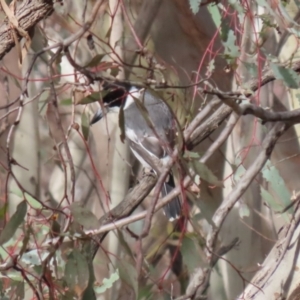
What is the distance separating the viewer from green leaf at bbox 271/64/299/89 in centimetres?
93

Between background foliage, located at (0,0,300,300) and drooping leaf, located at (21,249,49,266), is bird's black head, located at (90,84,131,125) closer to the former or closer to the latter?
background foliage, located at (0,0,300,300)

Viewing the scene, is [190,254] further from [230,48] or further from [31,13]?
[31,13]

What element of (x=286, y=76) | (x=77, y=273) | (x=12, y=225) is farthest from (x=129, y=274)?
(x=286, y=76)

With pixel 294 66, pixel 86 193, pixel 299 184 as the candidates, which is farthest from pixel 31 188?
pixel 294 66

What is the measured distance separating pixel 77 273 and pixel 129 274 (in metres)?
0.10

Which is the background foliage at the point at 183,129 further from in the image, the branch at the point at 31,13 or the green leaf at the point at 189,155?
the green leaf at the point at 189,155

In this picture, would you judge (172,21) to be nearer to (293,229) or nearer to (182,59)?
(182,59)

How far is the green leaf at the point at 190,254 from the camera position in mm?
884

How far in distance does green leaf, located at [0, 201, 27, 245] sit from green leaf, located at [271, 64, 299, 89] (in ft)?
1.52

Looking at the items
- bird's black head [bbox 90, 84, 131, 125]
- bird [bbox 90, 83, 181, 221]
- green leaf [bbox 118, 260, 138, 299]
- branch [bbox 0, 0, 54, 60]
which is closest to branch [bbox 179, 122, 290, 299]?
green leaf [bbox 118, 260, 138, 299]

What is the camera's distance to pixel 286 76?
0.93 meters

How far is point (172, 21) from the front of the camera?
2074 mm

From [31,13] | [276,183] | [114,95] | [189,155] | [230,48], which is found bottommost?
[276,183]

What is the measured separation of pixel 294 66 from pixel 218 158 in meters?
0.94
